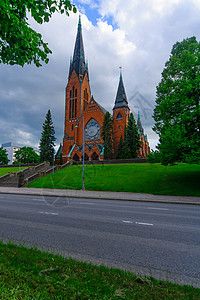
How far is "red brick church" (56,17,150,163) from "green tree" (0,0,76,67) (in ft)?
149

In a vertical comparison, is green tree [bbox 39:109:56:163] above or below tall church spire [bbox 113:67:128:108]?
below

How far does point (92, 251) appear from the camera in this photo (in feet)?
12.7

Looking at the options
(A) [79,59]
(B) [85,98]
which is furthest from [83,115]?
(A) [79,59]

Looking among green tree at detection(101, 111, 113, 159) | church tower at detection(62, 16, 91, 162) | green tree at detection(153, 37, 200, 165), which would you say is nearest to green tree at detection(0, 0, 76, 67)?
green tree at detection(153, 37, 200, 165)

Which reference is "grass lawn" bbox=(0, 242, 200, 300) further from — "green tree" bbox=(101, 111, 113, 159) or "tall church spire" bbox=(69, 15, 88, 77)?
"tall church spire" bbox=(69, 15, 88, 77)

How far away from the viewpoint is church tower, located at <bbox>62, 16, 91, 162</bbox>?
58.9 meters

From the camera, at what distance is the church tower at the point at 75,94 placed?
193ft

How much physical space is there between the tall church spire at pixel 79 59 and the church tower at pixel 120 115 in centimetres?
1572

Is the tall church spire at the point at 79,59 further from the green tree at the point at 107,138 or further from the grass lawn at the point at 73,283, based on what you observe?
the grass lawn at the point at 73,283

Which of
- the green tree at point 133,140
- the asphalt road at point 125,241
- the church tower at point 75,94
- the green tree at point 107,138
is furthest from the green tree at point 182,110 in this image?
the church tower at point 75,94

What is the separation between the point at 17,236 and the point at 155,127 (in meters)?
18.9

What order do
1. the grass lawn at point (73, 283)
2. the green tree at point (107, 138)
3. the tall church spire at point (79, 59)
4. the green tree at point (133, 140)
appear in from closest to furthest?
the grass lawn at point (73, 283), the green tree at point (133, 140), the green tree at point (107, 138), the tall church spire at point (79, 59)

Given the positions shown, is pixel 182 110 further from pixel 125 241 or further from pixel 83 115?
pixel 83 115

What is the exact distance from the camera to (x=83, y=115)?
6062 cm
